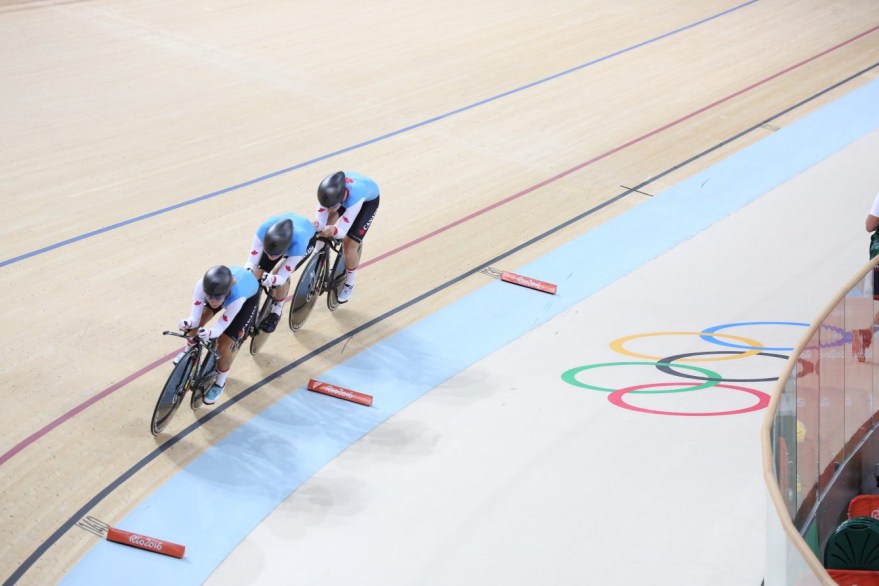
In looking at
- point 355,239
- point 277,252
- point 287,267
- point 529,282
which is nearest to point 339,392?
point 287,267

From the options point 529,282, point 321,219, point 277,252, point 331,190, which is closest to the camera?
point 277,252

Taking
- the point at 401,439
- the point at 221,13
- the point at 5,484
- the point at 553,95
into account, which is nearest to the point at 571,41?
the point at 553,95

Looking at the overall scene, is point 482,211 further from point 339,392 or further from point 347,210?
point 339,392

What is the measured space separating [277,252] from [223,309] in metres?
0.48

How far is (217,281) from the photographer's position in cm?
523

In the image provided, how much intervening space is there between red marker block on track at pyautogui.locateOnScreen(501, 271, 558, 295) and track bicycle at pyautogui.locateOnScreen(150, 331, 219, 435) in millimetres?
2367

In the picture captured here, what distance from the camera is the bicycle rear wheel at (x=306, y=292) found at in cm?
648

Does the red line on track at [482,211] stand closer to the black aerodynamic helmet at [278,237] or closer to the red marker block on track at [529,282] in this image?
the red marker block on track at [529,282]

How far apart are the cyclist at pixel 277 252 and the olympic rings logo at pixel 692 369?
1.66 meters

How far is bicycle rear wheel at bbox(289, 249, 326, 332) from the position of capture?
6.48 metres

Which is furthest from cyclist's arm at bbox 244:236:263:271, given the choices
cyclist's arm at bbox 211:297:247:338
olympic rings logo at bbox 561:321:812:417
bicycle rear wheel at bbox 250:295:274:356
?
olympic rings logo at bbox 561:321:812:417

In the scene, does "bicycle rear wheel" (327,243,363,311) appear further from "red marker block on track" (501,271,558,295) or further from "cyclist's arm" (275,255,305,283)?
"red marker block on track" (501,271,558,295)

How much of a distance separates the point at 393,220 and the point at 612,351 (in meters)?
2.27

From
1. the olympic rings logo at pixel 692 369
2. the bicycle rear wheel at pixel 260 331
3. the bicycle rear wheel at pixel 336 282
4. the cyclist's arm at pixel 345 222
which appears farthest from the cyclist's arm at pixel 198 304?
the olympic rings logo at pixel 692 369
